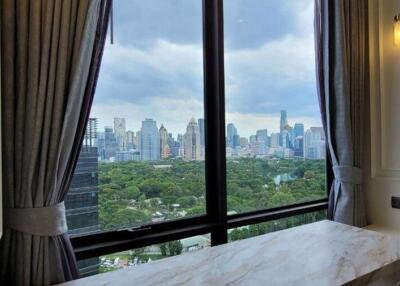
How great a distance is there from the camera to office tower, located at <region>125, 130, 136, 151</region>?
1.69 metres

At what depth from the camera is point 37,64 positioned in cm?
120

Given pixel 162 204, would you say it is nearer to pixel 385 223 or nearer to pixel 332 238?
pixel 332 238

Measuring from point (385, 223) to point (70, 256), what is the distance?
212 cm

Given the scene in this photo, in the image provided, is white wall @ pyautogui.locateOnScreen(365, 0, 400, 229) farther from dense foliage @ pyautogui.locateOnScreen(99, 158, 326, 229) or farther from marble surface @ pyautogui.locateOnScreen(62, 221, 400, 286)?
marble surface @ pyautogui.locateOnScreen(62, 221, 400, 286)

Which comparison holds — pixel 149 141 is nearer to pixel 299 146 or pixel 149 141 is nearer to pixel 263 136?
pixel 263 136

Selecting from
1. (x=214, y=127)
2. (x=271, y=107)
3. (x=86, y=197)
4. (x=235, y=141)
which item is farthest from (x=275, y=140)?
(x=86, y=197)

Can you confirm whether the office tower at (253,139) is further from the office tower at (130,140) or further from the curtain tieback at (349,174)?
the office tower at (130,140)

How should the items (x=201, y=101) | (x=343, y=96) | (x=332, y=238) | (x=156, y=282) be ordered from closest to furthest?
1. (x=156, y=282)
2. (x=332, y=238)
3. (x=201, y=101)
4. (x=343, y=96)

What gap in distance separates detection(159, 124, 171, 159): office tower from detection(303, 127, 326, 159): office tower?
3.56ft

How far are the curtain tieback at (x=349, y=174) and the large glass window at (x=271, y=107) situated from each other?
19 cm

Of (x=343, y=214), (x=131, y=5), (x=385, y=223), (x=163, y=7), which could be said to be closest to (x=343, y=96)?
(x=343, y=214)

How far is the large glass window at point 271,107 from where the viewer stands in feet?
6.67

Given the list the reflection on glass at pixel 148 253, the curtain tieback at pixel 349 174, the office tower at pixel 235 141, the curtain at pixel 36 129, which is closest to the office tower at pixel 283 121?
the office tower at pixel 235 141

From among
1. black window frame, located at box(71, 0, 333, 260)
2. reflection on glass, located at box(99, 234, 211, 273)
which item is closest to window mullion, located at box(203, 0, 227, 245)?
black window frame, located at box(71, 0, 333, 260)
